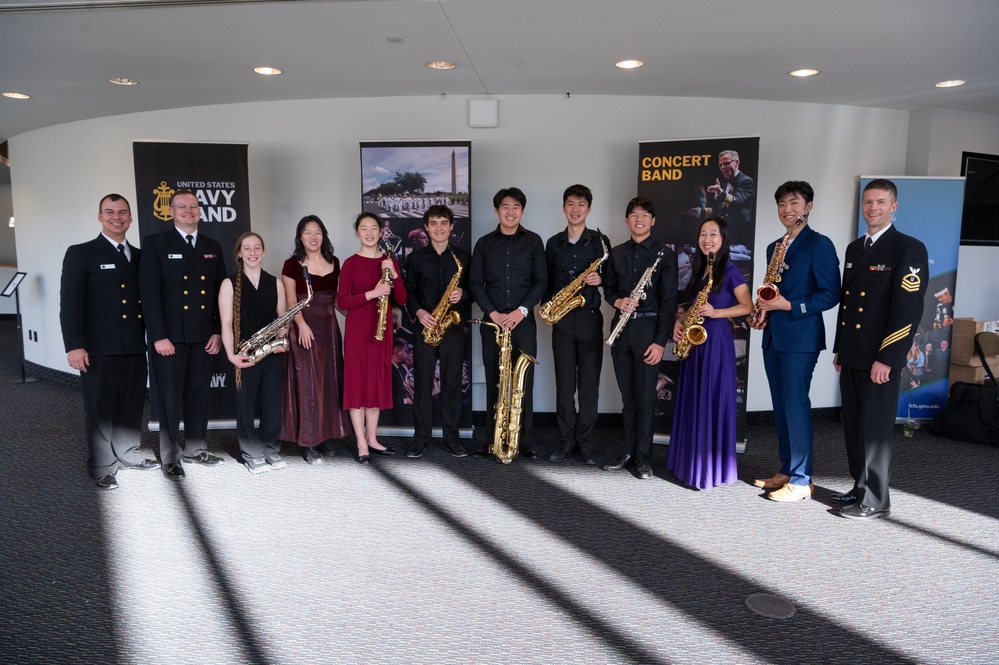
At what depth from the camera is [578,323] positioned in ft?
15.4

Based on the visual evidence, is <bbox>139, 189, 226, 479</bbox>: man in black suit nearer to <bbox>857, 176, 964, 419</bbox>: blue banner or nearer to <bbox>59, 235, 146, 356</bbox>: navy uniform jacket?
<bbox>59, 235, 146, 356</bbox>: navy uniform jacket

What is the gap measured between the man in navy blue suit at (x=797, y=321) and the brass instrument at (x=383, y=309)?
242cm

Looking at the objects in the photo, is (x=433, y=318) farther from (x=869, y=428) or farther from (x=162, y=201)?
(x=869, y=428)

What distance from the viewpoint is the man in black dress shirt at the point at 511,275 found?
4.70 metres

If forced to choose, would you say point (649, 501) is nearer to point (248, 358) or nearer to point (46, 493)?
point (248, 358)

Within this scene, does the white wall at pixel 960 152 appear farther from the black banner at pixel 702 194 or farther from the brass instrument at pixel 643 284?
the brass instrument at pixel 643 284

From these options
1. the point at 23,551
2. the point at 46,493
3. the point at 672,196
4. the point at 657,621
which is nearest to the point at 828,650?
the point at 657,621

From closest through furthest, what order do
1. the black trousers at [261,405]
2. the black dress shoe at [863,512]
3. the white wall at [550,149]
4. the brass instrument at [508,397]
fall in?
the black dress shoe at [863,512], the black trousers at [261,405], the brass instrument at [508,397], the white wall at [550,149]

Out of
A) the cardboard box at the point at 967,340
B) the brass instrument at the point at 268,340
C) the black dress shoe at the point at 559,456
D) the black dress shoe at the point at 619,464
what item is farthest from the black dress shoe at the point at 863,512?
the brass instrument at the point at 268,340

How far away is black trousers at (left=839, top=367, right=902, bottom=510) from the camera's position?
3707 mm

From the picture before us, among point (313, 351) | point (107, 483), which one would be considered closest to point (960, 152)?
point (313, 351)

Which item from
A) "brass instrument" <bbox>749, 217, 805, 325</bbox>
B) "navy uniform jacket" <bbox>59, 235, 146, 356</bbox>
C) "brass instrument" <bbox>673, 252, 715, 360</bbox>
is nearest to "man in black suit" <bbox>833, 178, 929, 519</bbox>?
"brass instrument" <bbox>749, 217, 805, 325</bbox>

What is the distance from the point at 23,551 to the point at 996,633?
14.9 feet

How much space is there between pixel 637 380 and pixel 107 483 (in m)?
3.55
